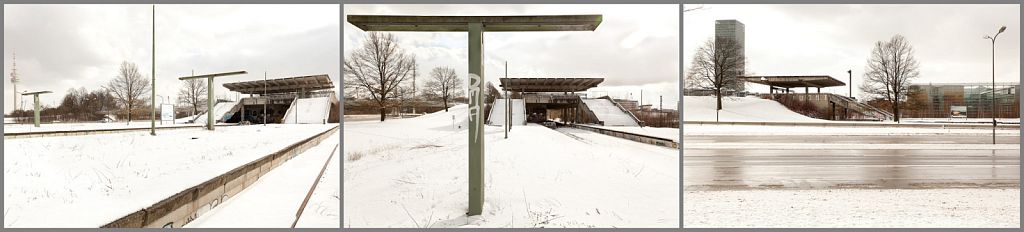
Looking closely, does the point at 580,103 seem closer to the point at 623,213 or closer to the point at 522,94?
the point at 522,94

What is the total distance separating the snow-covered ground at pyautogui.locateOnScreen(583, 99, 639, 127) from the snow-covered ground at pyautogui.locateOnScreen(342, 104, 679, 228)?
13450mm

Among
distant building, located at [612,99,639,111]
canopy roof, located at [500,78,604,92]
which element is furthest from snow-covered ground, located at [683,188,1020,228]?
canopy roof, located at [500,78,604,92]

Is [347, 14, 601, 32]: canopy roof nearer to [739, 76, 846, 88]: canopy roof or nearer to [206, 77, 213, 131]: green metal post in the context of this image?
[206, 77, 213, 131]: green metal post

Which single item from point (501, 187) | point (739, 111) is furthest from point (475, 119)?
point (739, 111)

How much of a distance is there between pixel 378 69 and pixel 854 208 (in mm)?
6239

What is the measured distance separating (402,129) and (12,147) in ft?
20.4

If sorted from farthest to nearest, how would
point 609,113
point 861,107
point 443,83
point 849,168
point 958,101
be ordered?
point 958,101 → point 861,107 → point 609,113 → point 849,168 → point 443,83

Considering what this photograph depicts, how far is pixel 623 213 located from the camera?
4.29m

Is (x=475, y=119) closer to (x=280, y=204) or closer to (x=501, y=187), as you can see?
(x=501, y=187)

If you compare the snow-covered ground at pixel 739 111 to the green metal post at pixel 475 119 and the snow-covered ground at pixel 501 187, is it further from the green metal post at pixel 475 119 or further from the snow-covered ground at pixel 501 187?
the green metal post at pixel 475 119

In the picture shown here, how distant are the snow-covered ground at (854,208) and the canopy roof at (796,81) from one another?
770 inches

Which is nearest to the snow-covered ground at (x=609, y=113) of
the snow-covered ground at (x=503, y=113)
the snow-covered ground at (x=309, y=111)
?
the snow-covered ground at (x=503, y=113)

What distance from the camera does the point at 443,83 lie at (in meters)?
7.57

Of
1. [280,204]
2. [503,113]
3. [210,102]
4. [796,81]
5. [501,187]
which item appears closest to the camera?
[501,187]
